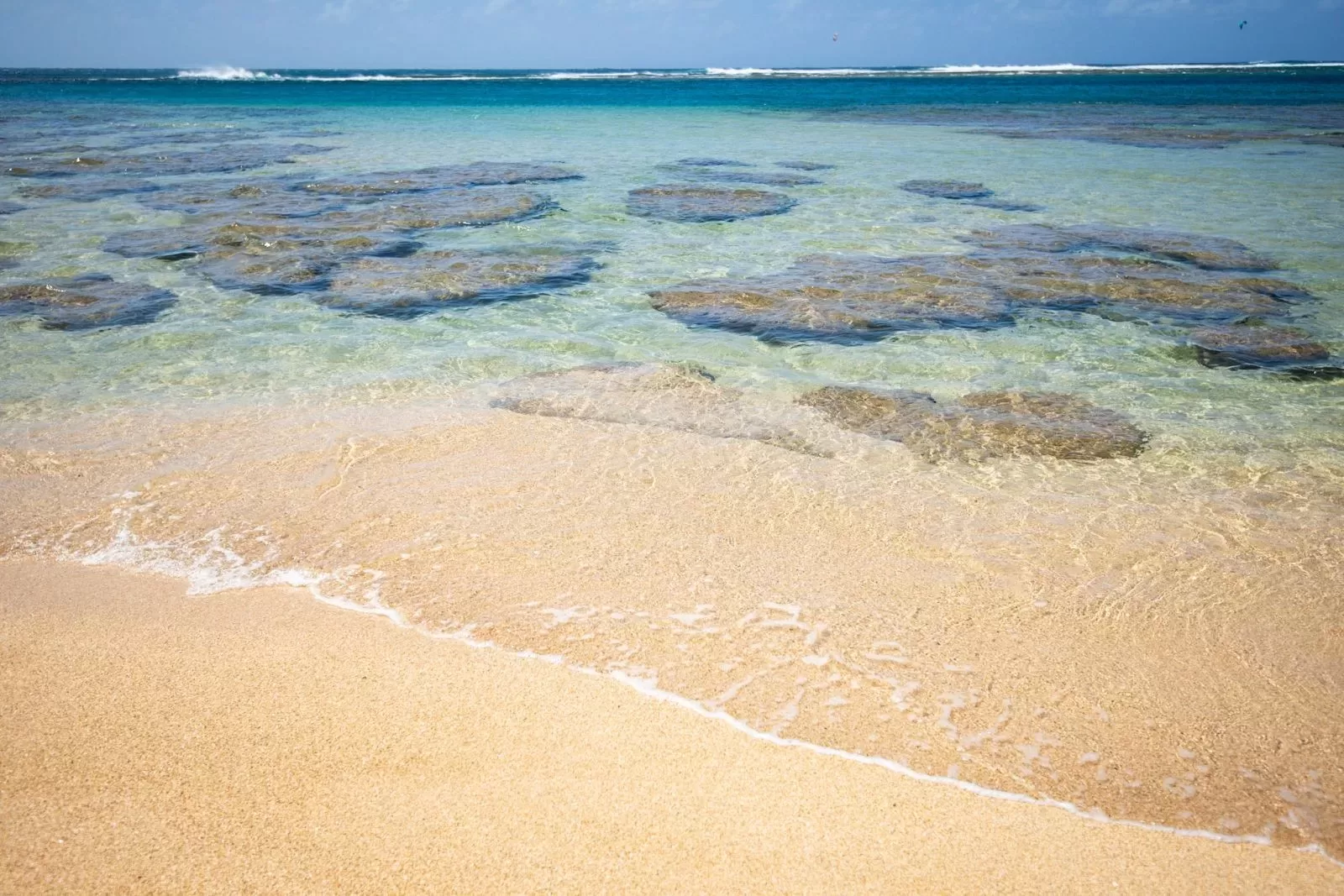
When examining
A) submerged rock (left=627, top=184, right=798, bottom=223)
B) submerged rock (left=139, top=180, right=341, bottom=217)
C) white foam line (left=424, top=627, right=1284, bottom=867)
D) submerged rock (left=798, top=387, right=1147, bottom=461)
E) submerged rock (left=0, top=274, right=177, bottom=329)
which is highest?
submerged rock (left=139, top=180, right=341, bottom=217)

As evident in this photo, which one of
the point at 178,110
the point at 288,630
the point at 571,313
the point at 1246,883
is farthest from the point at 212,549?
the point at 178,110

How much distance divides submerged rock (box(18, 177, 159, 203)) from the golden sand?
436 inches

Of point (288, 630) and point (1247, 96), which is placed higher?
point (1247, 96)

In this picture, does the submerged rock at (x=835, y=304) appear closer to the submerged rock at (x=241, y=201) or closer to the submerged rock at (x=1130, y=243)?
the submerged rock at (x=1130, y=243)

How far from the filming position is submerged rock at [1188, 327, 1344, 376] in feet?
21.0

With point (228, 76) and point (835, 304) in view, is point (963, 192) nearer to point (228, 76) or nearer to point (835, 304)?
point (835, 304)

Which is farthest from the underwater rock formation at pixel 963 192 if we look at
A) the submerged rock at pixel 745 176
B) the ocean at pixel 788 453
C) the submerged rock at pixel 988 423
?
the submerged rock at pixel 988 423

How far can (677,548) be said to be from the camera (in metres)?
3.84

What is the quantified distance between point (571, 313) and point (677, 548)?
433cm

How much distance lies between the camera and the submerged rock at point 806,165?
17.3m

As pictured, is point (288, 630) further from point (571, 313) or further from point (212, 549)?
point (571, 313)

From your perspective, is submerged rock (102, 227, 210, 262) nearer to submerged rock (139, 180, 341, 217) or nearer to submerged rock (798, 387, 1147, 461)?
submerged rock (139, 180, 341, 217)

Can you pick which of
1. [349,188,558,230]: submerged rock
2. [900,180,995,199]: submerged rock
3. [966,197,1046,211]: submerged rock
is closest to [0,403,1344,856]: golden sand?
[349,188,558,230]: submerged rock

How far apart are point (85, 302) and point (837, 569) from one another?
7.53 metres
